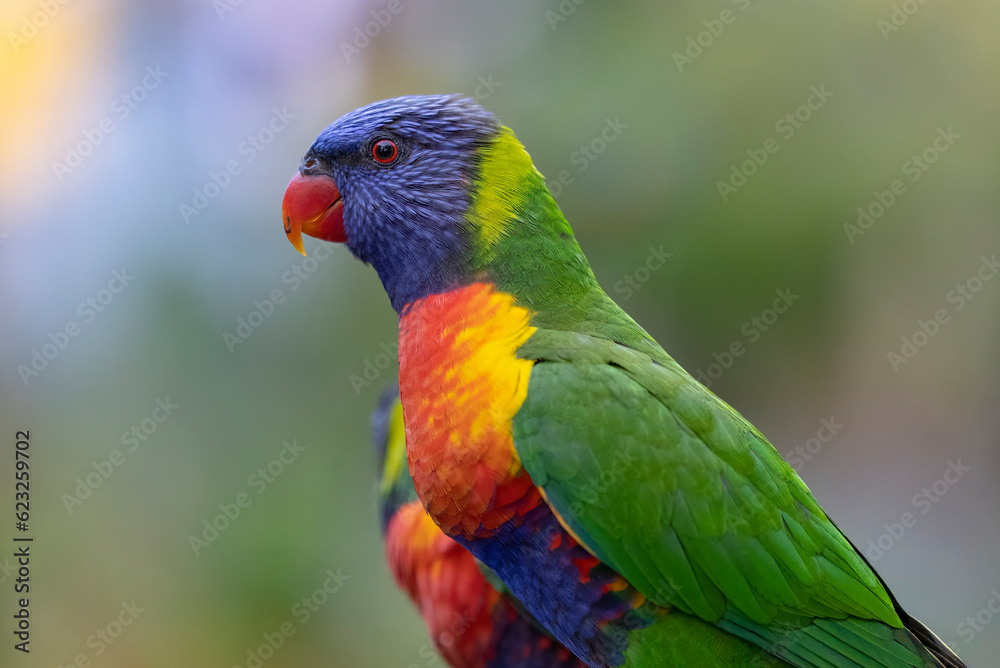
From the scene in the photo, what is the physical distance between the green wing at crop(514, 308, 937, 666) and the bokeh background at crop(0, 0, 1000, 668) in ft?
7.89

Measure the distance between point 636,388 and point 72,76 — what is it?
3506mm

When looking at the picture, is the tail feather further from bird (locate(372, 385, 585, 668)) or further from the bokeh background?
the bokeh background

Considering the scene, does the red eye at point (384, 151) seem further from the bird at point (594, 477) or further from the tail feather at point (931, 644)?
the tail feather at point (931, 644)

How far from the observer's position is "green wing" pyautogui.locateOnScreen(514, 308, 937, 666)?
133cm

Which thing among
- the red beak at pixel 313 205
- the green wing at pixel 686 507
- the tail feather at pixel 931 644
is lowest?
the red beak at pixel 313 205

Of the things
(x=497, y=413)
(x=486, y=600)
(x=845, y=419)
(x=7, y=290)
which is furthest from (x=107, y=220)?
(x=845, y=419)

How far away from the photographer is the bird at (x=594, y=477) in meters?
1.34

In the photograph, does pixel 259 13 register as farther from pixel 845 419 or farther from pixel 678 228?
pixel 845 419

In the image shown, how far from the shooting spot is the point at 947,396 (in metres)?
3.95

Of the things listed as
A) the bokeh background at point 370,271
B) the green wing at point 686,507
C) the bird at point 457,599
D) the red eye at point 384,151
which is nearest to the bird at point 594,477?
the green wing at point 686,507

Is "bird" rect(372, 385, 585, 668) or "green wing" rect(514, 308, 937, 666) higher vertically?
"green wing" rect(514, 308, 937, 666)

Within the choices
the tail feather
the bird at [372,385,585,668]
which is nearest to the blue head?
the bird at [372,385,585,668]

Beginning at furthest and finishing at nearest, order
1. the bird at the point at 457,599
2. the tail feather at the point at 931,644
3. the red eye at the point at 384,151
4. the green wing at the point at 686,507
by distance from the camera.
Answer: the bird at the point at 457,599
the red eye at the point at 384,151
the tail feather at the point at 931,644
the green wing at the point at 686,507

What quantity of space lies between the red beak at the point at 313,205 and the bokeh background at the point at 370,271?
216 cm
